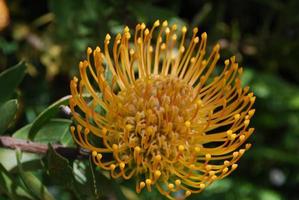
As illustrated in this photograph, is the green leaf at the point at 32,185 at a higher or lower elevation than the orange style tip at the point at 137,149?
lower

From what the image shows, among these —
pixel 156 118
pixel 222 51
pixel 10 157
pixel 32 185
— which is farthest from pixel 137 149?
pixel 222 51

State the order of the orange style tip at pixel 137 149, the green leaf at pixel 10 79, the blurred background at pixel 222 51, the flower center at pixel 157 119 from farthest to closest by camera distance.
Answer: the blurred background at pixel 222 51 → the green leaf at pixel 10 79 → the flower center at pixel 157 119 → the orange style tip at pixel 137 149

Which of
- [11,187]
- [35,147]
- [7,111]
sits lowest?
[11,187]

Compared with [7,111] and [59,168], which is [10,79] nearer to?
[7,111]

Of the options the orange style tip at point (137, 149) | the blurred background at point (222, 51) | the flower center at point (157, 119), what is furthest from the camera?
the blurred background at point (222, 51)

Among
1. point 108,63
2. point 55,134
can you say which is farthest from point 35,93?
point 108,63

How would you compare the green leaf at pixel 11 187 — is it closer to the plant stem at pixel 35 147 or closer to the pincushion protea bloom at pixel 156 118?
the plant stem at pixel 35 147

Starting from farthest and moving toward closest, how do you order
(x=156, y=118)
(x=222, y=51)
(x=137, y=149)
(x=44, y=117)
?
(x=222, y=51) < (x=44, y=117) < (x=156, y=118) < (x=137, y=149)

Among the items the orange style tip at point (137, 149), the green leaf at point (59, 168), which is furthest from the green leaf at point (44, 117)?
the orange style tip at point (137, 149)
